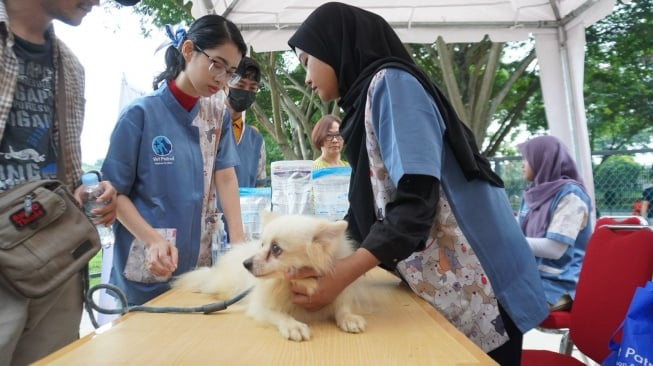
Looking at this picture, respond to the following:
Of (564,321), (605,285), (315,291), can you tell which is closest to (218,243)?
(315,291)

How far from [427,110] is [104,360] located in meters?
0.95

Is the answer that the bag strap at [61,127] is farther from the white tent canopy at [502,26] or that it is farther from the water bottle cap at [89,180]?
the white tent canopy at [502,26]

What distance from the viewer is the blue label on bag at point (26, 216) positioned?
3.91 ft

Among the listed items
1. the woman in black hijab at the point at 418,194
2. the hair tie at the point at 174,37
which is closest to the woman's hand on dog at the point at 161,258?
the woman in black hijab at the point at 418,194

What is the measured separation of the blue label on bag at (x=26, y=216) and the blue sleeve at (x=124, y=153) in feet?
1.99

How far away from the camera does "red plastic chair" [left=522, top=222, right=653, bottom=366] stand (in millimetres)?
2100

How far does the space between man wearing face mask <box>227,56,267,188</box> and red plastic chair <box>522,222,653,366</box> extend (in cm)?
222

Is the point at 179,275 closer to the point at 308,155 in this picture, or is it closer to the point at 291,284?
the point at 291,284

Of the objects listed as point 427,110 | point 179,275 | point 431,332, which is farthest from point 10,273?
point 427,110

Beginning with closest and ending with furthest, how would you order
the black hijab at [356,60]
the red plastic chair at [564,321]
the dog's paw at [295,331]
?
the dog's paw at [295,331], the black hijab at [356,60], the red plastic chair at [564,321]

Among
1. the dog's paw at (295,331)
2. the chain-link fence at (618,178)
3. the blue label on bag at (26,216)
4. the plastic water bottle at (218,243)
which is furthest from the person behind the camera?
the chain-link fence at (618,178)

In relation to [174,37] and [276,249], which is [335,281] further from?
[174,37]

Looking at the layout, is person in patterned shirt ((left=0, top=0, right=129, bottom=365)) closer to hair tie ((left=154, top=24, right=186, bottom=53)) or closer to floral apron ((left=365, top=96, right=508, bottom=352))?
hair tie ((left=154, top=24, right=186, bottom=53))

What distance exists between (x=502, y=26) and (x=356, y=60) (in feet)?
11.9
